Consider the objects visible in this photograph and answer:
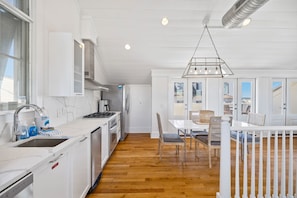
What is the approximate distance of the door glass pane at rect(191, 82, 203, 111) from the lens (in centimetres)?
673

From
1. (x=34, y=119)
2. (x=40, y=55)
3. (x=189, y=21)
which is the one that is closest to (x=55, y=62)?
(x=40, y=55)

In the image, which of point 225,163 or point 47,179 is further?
point 225,163

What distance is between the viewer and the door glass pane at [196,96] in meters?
6.73

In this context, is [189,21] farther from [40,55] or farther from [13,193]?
[13,193]

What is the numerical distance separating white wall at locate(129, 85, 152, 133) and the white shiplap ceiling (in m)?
0.80

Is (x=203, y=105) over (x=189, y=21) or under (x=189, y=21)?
under

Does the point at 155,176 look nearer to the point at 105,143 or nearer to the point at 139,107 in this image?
→ the point at 105,143

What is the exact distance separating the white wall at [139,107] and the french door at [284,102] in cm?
401

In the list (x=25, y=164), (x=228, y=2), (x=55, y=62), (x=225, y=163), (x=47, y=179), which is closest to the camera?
(x=25, y=164)

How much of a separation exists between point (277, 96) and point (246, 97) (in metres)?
1.03

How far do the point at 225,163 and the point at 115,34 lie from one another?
372 centimetres

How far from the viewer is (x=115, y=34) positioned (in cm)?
489

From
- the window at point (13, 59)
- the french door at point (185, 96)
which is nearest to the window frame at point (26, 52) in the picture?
the window at point (13, 59)

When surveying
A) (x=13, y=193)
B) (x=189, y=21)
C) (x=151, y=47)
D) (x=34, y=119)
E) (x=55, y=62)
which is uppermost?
(x=189, y=21)
